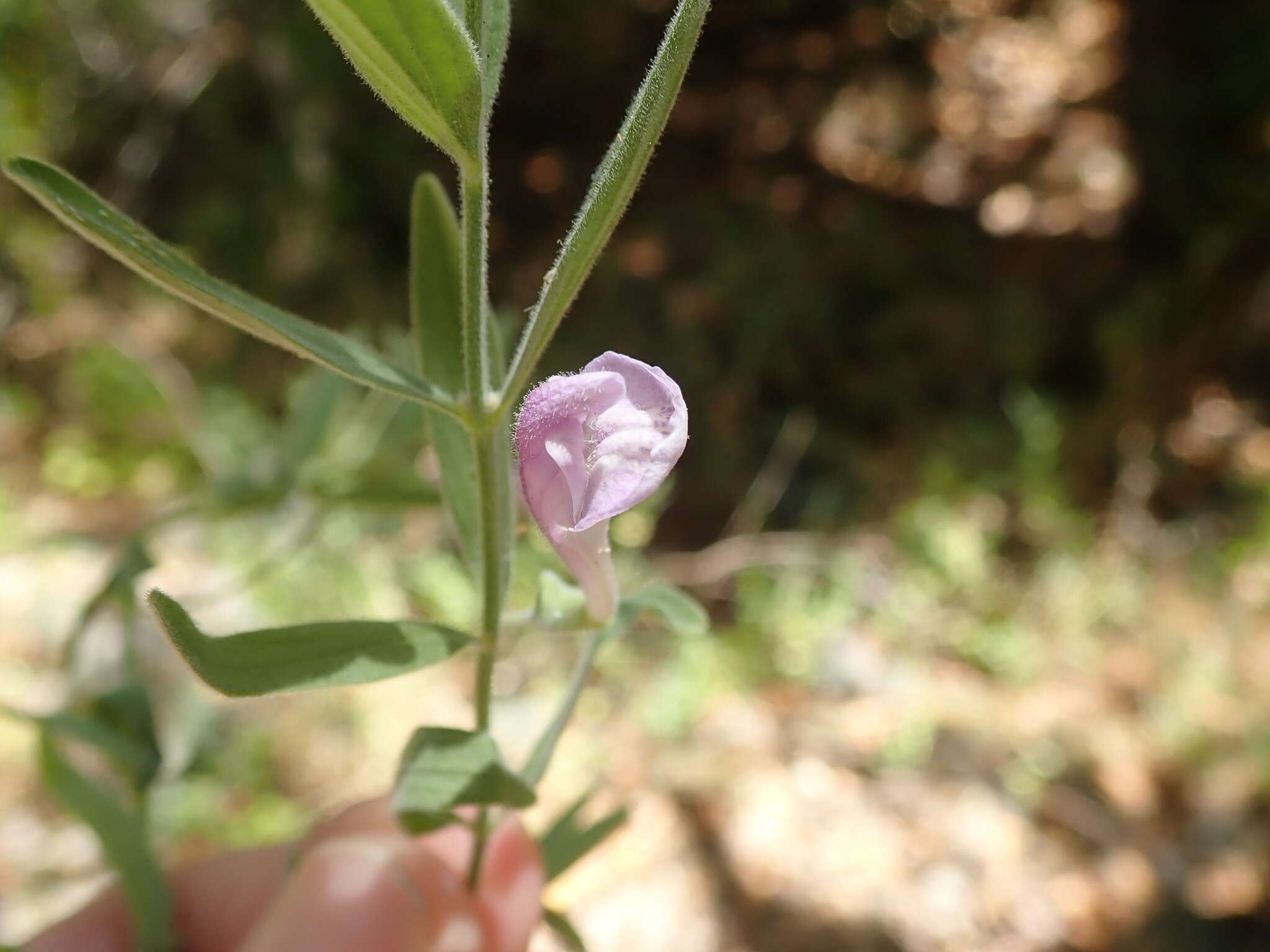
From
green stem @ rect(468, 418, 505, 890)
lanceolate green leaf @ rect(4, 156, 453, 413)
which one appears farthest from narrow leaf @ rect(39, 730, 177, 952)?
lanceolate green leaf @ rect(4, 156, 453, 413)

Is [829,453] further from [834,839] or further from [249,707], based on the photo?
[249,707]

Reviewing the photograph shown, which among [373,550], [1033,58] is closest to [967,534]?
[1033,58]

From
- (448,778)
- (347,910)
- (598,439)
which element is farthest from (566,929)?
(598,439)

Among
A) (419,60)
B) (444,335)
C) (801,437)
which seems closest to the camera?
(419,60)

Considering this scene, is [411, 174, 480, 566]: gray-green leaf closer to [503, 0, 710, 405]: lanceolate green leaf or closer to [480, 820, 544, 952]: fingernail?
[503, 0, 710, 405]: lanceolate green leaf

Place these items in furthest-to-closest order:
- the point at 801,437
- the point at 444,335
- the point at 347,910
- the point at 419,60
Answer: the point at 801,437, the point at 347,910, the point at 444,335, the point at 419,60

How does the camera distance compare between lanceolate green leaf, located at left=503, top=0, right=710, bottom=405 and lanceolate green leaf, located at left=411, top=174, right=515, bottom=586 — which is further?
lanceolate green leaf, located at left=411, top=174, right=515, bottom=586

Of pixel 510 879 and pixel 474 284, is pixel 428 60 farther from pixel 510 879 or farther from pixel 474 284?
pixel 510 879
